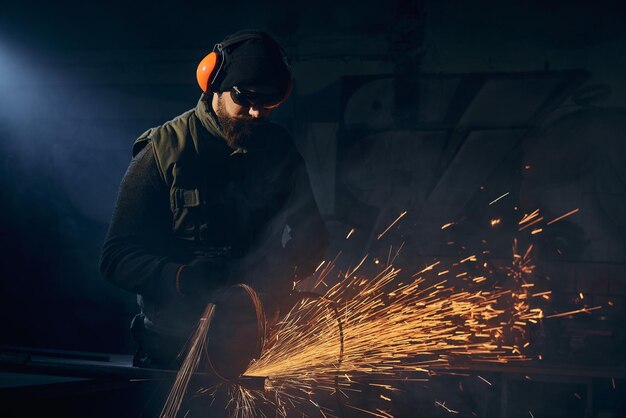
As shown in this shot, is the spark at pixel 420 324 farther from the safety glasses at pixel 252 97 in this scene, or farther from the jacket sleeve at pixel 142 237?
the safety glasses at pixel 252 97

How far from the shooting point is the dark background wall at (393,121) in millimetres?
4828

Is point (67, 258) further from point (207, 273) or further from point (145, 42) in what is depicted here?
point (207, 273)

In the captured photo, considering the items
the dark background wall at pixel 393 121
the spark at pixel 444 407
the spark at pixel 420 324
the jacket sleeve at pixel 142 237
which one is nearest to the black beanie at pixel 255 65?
the jacket sleeve at pixel 142 237

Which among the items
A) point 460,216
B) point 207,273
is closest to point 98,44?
point 460,216

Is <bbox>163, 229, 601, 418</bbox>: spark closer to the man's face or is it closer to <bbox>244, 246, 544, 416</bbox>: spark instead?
<bbox>244, 246, 544, 416</bbox>: spark

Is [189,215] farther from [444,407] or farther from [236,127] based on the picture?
[444,407]

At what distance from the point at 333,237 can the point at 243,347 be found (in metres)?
3.17

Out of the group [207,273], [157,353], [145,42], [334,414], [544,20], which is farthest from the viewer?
[145,42]

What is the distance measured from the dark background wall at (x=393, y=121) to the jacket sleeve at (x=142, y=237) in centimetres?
307

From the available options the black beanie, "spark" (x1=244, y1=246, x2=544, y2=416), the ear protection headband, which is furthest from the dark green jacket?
"spark" (x1=244, y1=246, x2=544, y2=416)

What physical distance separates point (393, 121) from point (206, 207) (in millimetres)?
3264

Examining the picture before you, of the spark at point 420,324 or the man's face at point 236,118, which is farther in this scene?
the spark at point 420,324

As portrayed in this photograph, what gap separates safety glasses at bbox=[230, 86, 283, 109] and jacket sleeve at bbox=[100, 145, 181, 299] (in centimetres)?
40

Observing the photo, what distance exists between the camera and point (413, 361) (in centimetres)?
461
